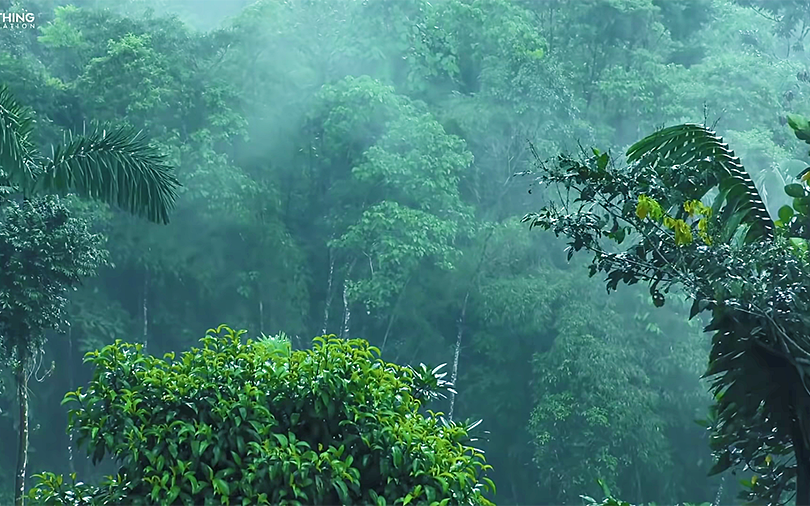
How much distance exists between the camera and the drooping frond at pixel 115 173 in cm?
462

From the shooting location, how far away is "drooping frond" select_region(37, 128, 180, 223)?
4.62m

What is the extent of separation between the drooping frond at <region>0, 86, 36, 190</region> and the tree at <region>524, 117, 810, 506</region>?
268 cm

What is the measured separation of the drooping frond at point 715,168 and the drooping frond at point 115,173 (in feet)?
8.02

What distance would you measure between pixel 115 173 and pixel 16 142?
44cm

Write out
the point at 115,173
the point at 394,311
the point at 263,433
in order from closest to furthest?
1. the point at 263,433
2. the point at 115,173
3. the point at 394,311


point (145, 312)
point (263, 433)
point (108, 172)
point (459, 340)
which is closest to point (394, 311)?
point (459, 340)

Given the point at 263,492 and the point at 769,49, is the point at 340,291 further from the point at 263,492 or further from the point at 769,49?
the point at 263,492

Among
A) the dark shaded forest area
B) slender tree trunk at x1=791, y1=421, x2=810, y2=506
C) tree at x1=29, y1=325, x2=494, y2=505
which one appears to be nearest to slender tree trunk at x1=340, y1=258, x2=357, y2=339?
the dark shaded forest area

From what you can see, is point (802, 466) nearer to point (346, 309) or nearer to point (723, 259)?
point (723, 259)

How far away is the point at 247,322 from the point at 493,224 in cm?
288

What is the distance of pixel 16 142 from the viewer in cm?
441

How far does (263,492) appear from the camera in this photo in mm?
2039

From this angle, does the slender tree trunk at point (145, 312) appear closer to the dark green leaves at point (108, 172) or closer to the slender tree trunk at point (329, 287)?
the slender tree trunk at point (329, 287)

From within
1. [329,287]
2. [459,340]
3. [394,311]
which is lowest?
[459,340]
